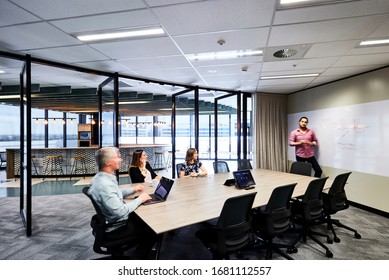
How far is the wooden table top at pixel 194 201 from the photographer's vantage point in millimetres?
1761

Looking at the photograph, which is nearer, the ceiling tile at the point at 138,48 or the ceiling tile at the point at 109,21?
the ceiling tile at the point at 109,21

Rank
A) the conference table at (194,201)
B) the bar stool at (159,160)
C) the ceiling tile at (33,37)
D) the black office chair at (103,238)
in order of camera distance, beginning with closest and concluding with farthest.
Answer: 1. the conference table at (194,201)
2. the black office chair at (103,238)
3. the ceiling tile at (33,37)
4. the bar stool at (159,160)

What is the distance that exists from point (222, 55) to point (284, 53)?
960 millimetres

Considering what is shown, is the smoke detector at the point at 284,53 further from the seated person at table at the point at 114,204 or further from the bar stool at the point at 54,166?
the bar stool at the point at 54,166

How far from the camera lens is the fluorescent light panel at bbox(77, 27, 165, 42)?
101 inches

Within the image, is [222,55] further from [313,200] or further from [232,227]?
[232,227]

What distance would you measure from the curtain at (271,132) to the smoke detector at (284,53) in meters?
3.06

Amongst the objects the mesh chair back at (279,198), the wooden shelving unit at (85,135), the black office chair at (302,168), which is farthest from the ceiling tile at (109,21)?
the wooden shelving unit at (85,135)

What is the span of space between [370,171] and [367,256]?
229cm

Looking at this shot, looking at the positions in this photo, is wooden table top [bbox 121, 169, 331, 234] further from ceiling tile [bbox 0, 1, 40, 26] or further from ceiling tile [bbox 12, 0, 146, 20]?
ceiling tile [bbox 0, 1, 40, 26]

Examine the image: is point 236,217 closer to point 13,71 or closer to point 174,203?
point 174,203

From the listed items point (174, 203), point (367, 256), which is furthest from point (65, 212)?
point (367, 256)

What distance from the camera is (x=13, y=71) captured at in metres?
4.36

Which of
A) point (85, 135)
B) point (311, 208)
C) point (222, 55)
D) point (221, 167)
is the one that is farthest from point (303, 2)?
point (85, 135)
